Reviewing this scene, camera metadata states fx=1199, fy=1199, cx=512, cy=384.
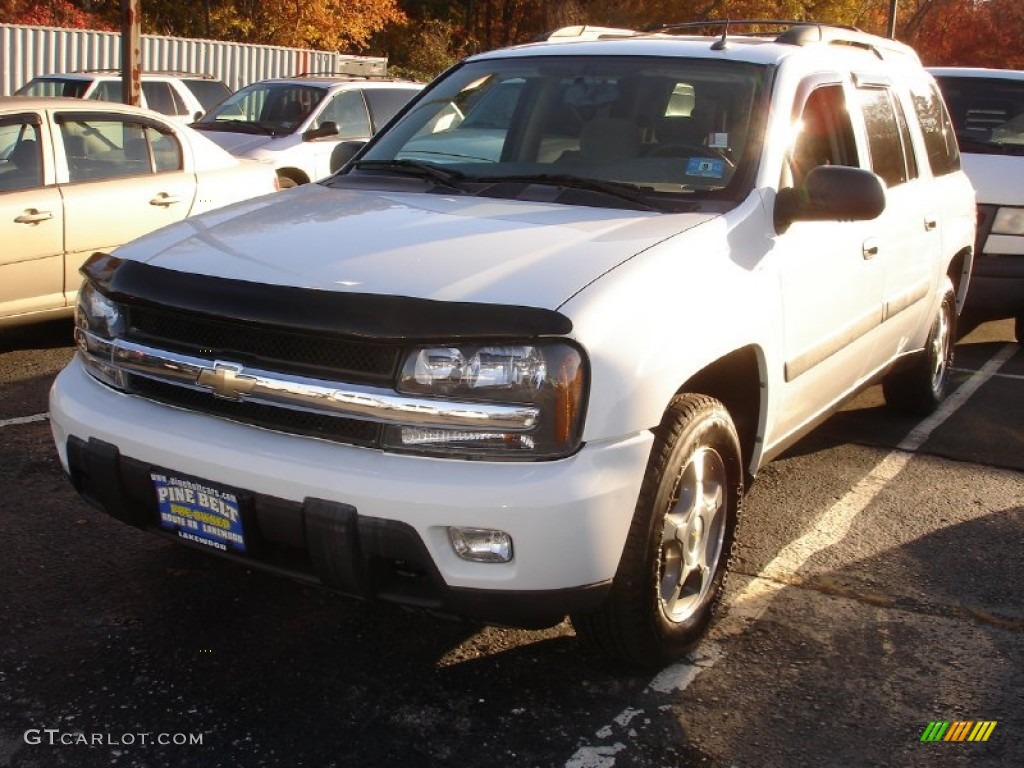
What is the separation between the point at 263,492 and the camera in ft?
10.0

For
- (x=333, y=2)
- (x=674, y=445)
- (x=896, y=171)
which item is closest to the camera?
(x=674, y=445)

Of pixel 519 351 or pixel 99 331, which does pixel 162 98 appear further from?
pixel 519 351

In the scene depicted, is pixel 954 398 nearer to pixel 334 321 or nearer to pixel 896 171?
pixel 896 171

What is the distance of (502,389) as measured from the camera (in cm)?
296

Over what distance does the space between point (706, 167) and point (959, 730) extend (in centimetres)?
196

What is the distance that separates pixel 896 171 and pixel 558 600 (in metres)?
3.09

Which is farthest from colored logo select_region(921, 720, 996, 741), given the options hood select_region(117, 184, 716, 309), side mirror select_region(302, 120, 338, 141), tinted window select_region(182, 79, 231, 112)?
tinted window select_region(182, 79, 231, 112)

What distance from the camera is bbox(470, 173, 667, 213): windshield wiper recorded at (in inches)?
155

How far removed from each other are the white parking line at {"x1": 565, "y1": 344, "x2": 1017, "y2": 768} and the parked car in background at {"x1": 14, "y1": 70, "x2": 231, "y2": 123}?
10972 millimetres

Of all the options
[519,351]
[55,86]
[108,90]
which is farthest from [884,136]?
[55,86]

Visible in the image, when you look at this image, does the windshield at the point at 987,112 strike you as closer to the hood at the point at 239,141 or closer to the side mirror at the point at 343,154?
the side mirror at the point at 343,154

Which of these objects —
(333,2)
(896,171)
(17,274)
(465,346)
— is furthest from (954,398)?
(333,2)

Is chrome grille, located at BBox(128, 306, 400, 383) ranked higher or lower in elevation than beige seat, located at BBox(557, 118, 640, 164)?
lower

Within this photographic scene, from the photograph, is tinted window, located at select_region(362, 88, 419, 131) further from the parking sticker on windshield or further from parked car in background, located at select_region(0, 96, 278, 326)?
the parking sticker on windshield
